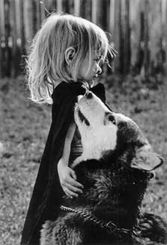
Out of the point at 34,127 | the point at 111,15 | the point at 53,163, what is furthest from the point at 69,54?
the point at 34,127

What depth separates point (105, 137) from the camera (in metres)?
3.06

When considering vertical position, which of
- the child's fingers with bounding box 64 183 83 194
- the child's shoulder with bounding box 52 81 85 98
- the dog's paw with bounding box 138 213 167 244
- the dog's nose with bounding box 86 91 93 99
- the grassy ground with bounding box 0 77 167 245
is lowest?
the grassy ground with bounding box 0 77 167 245

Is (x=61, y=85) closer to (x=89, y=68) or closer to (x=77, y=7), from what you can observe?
(x=89, y=68)

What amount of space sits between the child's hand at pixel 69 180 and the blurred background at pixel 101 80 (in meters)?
0.70

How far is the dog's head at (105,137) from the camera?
3.05 meters

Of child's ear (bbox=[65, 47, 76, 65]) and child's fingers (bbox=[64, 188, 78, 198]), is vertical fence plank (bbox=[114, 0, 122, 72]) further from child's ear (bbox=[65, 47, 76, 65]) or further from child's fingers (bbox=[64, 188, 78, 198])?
child's fingers (bbox=[64, 188, 78, 198])

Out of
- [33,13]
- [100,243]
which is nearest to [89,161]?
[100,243]

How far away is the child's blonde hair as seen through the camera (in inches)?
122

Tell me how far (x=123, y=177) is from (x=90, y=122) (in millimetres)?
280

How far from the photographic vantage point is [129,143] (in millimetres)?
3078

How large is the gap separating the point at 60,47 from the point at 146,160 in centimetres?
62

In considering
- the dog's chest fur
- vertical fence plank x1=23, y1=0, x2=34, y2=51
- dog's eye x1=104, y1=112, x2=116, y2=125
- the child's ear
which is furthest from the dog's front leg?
vertical fence plank x1=23, y1=0, x2=34, y2=51

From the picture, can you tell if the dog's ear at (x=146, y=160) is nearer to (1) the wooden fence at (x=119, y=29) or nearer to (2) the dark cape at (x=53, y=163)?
(2) the dark cape at (x=53, y=163)

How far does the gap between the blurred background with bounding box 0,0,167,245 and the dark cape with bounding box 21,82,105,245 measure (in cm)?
51
